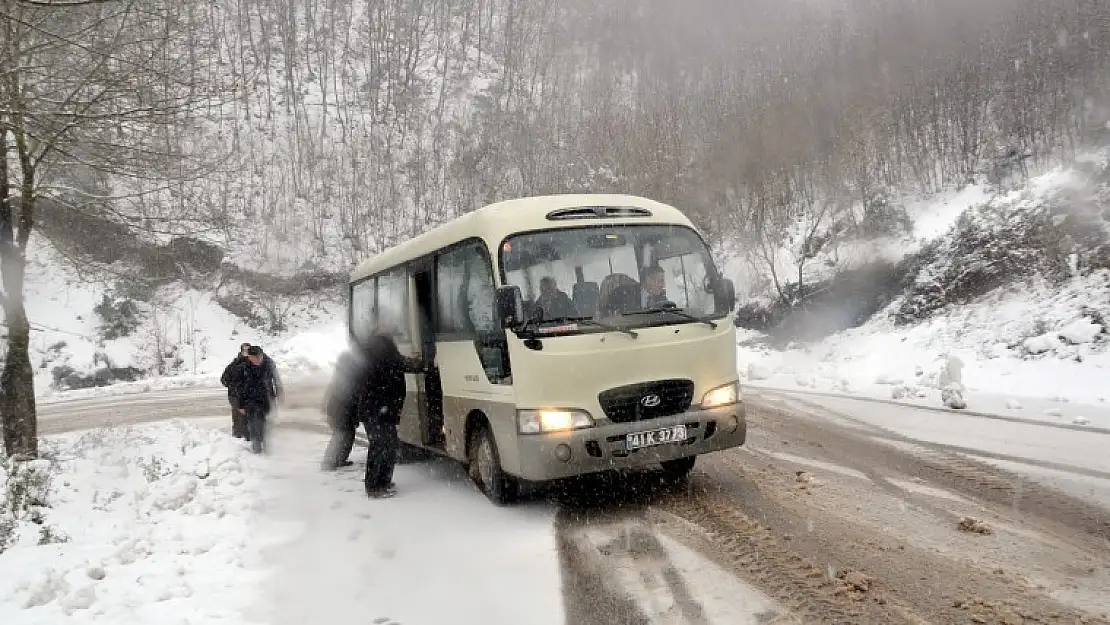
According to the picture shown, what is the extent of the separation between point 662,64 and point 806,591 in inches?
2617

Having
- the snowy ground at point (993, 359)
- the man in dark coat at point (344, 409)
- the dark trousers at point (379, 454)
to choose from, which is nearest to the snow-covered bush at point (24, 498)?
the dark trousers at point (379, 454)

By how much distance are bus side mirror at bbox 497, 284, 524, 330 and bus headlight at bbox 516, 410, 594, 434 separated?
2.60ft

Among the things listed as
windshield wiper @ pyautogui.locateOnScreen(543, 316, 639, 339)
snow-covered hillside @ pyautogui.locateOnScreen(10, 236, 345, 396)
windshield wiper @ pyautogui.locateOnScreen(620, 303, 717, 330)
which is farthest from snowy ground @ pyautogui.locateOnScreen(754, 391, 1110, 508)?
snow-covered hillside @ pyautogui.locateOnScreen(10, 236, 345, 396)

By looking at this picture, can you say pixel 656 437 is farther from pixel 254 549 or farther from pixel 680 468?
pixel 254 549

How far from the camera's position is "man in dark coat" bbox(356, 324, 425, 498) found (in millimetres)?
7566

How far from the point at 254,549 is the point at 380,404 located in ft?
6.58

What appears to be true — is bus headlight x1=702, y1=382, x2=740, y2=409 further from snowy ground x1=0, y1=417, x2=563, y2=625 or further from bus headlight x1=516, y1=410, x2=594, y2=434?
snowy ground x1=0, y1=417, x2=563, y2=625

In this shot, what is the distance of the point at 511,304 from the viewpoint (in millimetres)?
6238

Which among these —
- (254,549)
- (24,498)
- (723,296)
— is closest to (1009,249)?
(723,296)

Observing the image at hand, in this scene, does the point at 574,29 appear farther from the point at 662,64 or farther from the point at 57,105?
the point at 57,105

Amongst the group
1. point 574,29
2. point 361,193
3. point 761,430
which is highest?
point 574,29

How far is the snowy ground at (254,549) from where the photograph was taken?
4.57 metres

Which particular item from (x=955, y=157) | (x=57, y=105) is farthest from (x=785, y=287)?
(x=57, y=105)

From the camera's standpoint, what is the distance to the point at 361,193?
46.5 m
